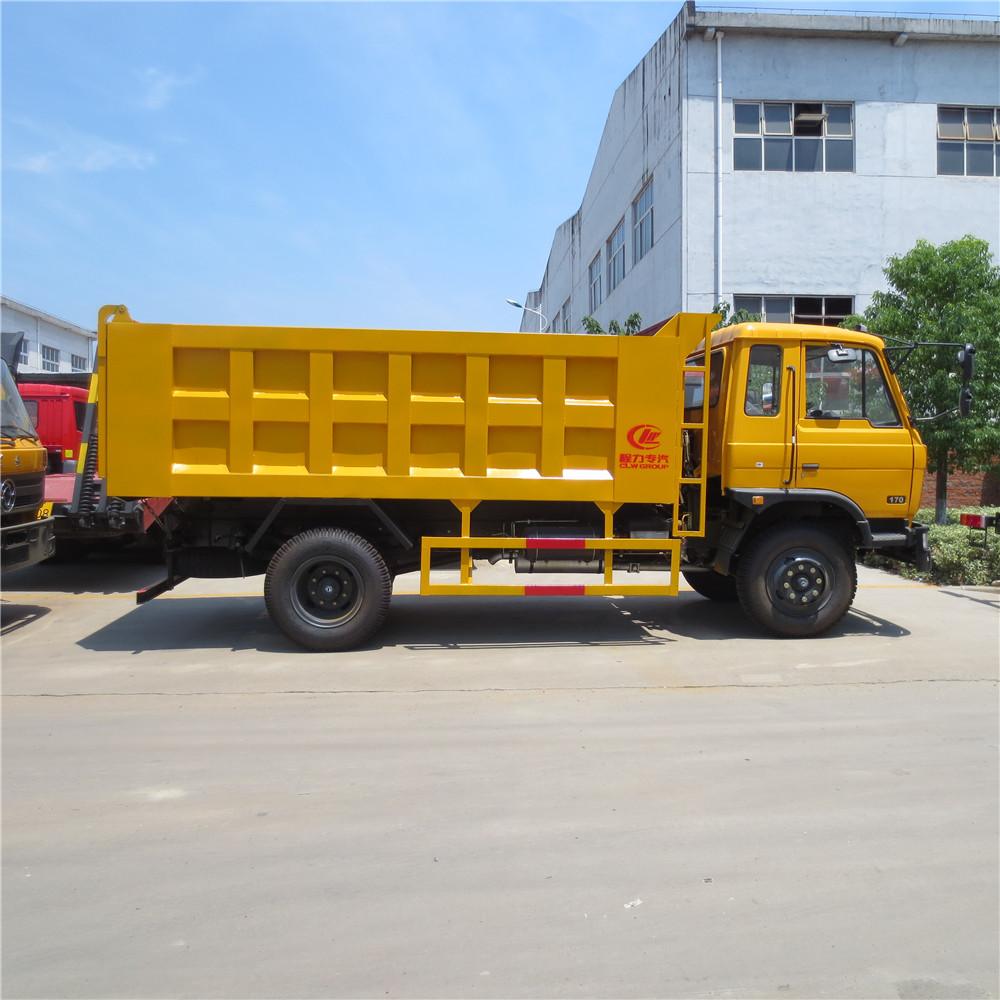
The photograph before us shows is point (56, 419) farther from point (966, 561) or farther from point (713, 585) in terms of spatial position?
point (966, 561)

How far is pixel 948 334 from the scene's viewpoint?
1368cm

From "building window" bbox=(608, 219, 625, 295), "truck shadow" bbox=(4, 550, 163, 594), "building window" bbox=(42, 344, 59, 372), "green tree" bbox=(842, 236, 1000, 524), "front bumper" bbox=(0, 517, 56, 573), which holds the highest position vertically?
"building window" bbox=(608, 219, 625, 295)

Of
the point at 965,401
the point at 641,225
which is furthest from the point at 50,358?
the point at 965,401

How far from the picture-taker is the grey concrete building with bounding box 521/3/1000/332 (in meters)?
19.3

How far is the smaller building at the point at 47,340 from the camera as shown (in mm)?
36406

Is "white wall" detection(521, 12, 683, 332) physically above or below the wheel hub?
above

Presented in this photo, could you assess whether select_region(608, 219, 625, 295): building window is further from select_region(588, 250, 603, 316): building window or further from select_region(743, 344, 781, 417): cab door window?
select_region(743, 344, 781, 417): cab door window

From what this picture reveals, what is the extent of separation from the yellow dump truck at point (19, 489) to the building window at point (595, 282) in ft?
82.7

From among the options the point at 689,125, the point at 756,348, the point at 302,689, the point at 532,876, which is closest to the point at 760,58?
the point at 689,125

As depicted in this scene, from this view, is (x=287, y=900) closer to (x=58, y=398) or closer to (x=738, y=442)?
(x=738, y=442)

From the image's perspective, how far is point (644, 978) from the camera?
104 inches

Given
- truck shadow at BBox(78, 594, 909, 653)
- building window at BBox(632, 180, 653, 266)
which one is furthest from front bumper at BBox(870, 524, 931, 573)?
building window at BBox(632, 180, 653, 266)

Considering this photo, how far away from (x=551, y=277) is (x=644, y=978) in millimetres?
48077

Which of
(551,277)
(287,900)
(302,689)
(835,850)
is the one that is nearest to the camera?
(287,900)
